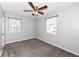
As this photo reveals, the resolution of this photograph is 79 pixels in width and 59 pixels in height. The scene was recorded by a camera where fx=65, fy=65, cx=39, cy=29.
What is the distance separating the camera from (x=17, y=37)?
16.4 feet

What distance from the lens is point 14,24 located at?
489 cm

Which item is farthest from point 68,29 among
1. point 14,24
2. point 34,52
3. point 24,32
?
point 14,24

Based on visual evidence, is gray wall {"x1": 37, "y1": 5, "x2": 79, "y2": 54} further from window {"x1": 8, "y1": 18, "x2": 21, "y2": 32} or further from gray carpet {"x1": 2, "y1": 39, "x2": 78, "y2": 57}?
window {"x1": 8, "y1": 18, "x2": 21, "y2": 32}

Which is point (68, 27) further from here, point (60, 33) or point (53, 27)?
point (53, 27)

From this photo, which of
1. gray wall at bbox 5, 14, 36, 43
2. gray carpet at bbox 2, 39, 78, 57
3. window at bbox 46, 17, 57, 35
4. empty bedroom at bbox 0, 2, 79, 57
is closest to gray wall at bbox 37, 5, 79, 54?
empty bedroom at bbox 0, 2, 79, 57

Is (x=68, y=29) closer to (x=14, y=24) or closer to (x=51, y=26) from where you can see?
(x=51, y=26)

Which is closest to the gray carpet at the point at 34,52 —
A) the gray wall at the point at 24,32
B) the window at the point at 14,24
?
the gray wall at the point at 24,32

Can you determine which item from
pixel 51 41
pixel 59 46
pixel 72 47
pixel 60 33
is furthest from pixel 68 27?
pixel 51 41

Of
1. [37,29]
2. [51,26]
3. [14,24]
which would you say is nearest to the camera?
[51,26]

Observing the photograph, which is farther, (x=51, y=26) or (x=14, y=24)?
(x=14, y=24)

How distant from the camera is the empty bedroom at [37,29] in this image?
2.72 m

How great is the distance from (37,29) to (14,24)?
2132 millimetres

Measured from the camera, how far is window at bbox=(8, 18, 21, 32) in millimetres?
4614

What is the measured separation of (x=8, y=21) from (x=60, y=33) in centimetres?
347
